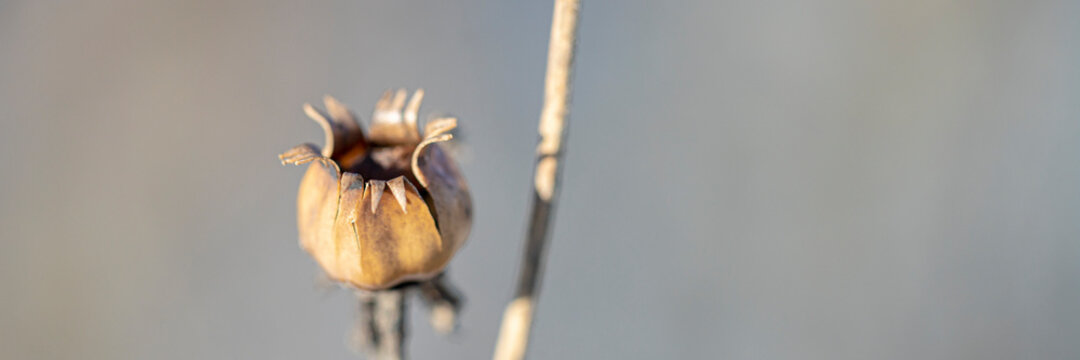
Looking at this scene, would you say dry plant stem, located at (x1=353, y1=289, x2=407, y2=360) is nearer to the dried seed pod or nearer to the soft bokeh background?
the dried seed pod

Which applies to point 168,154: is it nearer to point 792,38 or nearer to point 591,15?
point 591,15

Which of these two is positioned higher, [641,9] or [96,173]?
[641,9]

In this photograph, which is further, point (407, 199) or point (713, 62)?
point (713, 62)

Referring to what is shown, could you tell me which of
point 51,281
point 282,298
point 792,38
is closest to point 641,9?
point 792,38

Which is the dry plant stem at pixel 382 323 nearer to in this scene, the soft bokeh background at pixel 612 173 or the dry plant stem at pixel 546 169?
the dry plant stem at pixel 546 169

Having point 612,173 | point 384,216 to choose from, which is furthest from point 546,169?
point 612,173

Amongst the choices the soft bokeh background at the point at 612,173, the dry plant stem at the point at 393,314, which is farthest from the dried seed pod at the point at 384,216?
the soft bokeh background at the point at 612,173

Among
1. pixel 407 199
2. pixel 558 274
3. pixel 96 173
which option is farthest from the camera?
pixel 558 274
